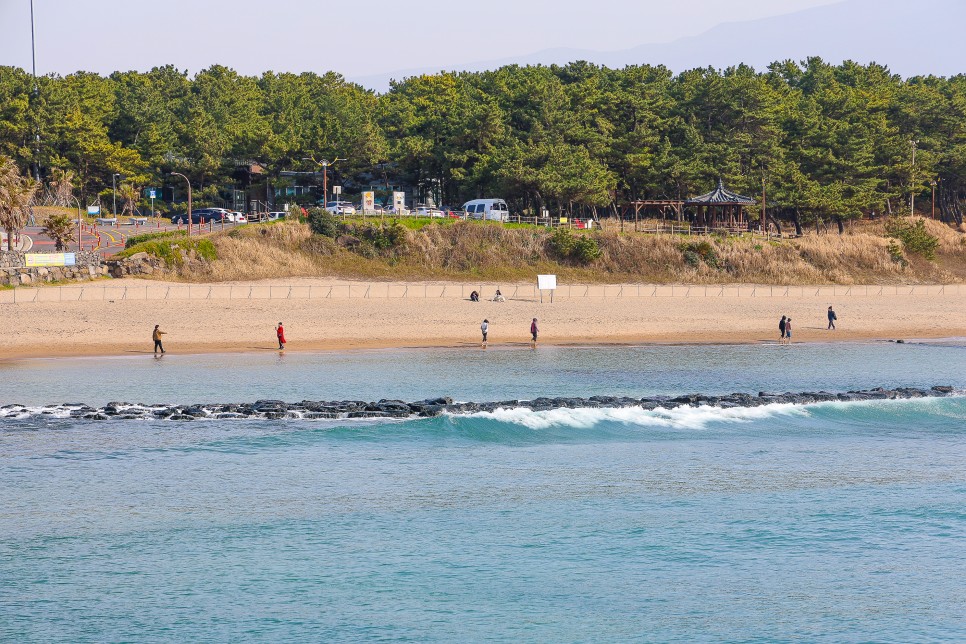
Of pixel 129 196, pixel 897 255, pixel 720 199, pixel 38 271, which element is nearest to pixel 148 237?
pixel 38 271

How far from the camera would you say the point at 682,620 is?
18281mm

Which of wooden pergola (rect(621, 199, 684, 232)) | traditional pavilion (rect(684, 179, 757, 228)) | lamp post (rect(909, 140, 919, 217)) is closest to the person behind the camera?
traditional pavilion (rect(684, 179, 757, 228))

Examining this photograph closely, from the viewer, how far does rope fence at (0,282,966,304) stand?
5297cm

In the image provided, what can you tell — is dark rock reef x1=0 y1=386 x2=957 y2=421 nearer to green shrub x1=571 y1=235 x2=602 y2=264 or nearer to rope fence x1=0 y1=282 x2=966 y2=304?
rope fence x1=0 y1=282 x2=966 y2=304

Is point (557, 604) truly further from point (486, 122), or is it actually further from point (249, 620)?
point (486, 122)

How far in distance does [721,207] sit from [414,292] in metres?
A: 35.8

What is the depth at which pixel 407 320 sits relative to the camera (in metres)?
52.2

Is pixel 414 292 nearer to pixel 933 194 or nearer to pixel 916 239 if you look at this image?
pixel 916 239

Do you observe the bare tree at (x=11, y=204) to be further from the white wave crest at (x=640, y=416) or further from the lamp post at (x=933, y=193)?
the lamp post at (x=933, y=193)

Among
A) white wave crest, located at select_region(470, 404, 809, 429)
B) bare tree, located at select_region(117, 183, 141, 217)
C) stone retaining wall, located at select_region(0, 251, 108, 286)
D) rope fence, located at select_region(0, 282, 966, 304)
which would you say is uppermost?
bare tree, located at select_region(117, 183, 141, 217)

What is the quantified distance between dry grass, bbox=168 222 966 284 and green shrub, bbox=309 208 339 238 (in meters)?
0.54

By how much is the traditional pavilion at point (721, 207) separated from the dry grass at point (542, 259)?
393 centimetres

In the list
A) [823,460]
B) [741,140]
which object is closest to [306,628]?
[823,460]

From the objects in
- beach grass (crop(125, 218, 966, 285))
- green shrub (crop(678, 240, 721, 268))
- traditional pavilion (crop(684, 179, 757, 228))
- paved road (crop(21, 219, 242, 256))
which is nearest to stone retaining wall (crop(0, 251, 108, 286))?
beach grass (crop(125, 218, 966, 285))
